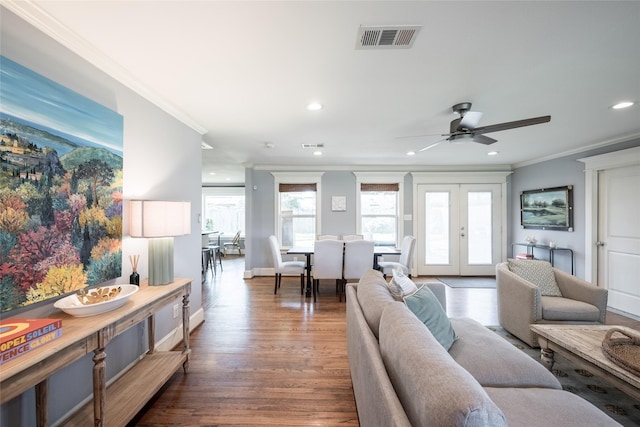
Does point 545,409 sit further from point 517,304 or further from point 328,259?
point 328,259

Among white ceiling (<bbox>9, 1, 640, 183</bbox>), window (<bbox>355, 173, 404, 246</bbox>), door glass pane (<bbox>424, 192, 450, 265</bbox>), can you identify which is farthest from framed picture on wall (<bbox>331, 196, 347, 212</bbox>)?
white ceiling (<bbox>9, 1, 640, 183</bbox>)

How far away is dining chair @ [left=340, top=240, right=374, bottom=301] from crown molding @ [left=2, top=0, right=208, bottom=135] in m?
2.95

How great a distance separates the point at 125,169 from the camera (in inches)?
76.1

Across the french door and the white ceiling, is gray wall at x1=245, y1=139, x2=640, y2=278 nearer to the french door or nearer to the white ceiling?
the french door

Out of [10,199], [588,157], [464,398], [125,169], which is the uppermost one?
[588,157]

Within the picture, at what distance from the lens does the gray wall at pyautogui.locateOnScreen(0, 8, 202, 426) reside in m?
1.27

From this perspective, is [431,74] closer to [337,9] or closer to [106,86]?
[337,9]

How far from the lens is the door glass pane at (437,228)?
5.42 m

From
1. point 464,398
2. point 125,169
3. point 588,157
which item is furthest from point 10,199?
point 588,157

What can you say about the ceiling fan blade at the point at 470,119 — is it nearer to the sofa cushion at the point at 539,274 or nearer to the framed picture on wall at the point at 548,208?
A: the sofa cushion at the point at 539,274

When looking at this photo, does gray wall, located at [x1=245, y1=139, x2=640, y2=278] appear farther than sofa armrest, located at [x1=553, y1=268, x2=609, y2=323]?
Yes

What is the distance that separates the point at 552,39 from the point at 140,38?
8.11ft

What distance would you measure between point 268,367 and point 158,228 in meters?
1.49

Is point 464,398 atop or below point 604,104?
below
